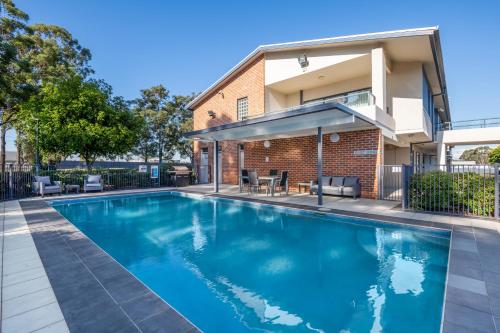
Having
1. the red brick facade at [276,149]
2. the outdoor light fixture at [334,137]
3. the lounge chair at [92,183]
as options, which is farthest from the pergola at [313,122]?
the lounge chair at [92,183]

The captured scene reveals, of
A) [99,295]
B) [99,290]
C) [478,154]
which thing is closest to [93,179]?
[99,290]

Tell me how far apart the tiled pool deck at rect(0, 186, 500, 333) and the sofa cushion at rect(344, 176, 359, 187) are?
17.1ft

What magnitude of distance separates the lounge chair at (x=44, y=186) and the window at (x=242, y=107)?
10.7 m

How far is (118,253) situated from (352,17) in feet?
47.5

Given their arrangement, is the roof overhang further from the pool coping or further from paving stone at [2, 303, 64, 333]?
paving stone at [2, 303, 64, 333]

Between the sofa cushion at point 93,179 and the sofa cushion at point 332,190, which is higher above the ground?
the sofa cushion at point 93,179

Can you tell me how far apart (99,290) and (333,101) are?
31.7 feet

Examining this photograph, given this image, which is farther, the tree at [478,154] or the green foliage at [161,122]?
the tree at [478,154]

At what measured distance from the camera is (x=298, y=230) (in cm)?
639

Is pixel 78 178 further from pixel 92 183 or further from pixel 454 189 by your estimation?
pixel 454 189

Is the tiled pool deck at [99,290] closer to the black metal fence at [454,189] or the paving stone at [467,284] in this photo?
the paving stone at [467,284]

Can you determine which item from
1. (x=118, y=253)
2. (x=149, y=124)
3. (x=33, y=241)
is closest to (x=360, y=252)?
(x=118, y=253)

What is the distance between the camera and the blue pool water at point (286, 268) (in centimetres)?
276

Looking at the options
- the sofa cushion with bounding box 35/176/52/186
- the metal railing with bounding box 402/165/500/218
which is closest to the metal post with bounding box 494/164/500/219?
the metal railing with bounding box 402/165/500/218
